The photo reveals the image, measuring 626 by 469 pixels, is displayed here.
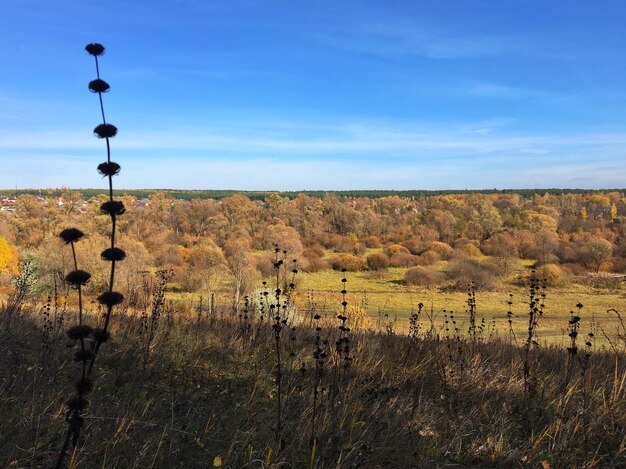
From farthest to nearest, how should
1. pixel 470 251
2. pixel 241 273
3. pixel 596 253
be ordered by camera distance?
pixel 470 251 → pixel 596 253 → pixel 241 273

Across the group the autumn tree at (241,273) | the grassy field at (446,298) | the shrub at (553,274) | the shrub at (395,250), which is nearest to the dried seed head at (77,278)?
the grassy field at (446,298)

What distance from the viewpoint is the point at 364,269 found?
225 feet

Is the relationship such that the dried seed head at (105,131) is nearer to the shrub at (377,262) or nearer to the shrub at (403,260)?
the shrub at (377,262)

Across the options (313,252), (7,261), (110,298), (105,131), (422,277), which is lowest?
(422,277)

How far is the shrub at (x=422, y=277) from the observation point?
185 ft

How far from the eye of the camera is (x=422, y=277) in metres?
56.8

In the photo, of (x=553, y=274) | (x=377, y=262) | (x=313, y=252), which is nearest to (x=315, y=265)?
(x=313, y=252)

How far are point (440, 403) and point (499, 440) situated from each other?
1028 millimetres

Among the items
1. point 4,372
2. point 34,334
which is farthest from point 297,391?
point 34,334

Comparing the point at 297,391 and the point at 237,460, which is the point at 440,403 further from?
the point at 237,460

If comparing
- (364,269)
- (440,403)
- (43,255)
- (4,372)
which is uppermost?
(4,372)

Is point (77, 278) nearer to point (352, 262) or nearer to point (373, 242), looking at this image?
point (352, 262)

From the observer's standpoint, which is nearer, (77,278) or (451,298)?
(77,278)

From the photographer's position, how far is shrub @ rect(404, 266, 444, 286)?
5631 centimetres
